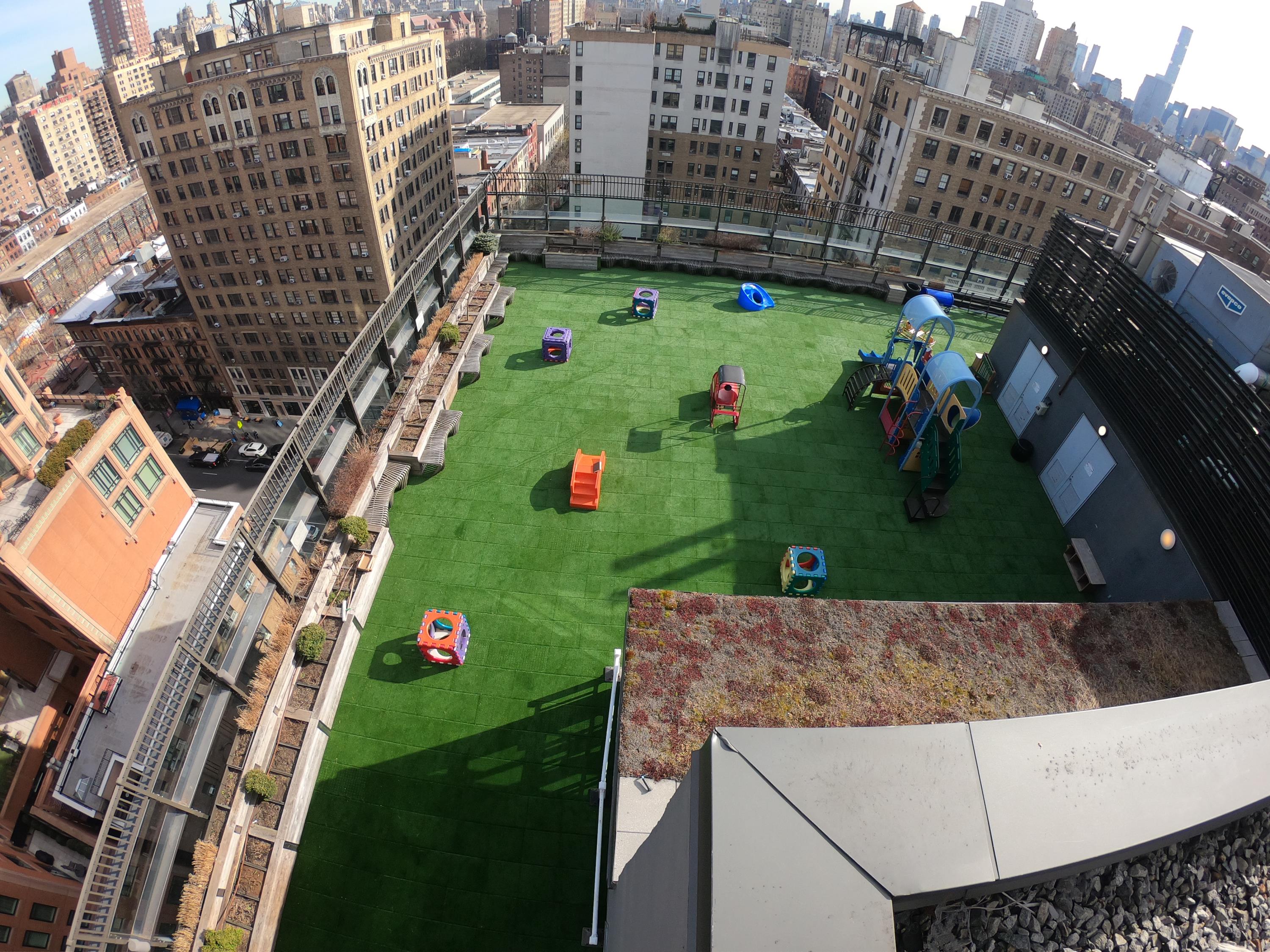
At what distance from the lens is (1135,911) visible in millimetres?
4984

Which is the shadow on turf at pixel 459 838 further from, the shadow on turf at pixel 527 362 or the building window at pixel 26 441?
the building window at pixel 26 441

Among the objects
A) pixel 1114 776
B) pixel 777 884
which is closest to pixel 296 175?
pixel 777 884

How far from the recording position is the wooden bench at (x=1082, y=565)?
586 inches

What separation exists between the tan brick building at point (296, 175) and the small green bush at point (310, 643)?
54.8m

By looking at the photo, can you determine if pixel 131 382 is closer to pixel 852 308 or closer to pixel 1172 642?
pixel 852 308

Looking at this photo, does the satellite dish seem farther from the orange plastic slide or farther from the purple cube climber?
the purple cube climber

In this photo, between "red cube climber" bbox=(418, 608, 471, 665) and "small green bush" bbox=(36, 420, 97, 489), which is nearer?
"red cube climber" bbox=(418, 608, 471, 665)

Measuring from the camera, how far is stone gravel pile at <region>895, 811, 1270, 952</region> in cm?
475

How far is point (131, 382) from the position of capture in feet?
246

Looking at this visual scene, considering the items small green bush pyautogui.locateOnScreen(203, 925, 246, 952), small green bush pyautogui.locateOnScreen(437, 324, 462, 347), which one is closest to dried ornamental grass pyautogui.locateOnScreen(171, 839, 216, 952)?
small green bush pyautogui.locateOnScreen(203, 925, 246, 952)

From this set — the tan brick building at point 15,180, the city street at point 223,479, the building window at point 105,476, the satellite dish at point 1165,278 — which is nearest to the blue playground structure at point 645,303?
the satellite dish at point 1165,278

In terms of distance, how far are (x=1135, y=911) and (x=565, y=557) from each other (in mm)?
11729

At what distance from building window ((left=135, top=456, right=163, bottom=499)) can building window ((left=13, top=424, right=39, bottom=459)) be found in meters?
4.51

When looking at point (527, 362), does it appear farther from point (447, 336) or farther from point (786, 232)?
point (786, 232)
